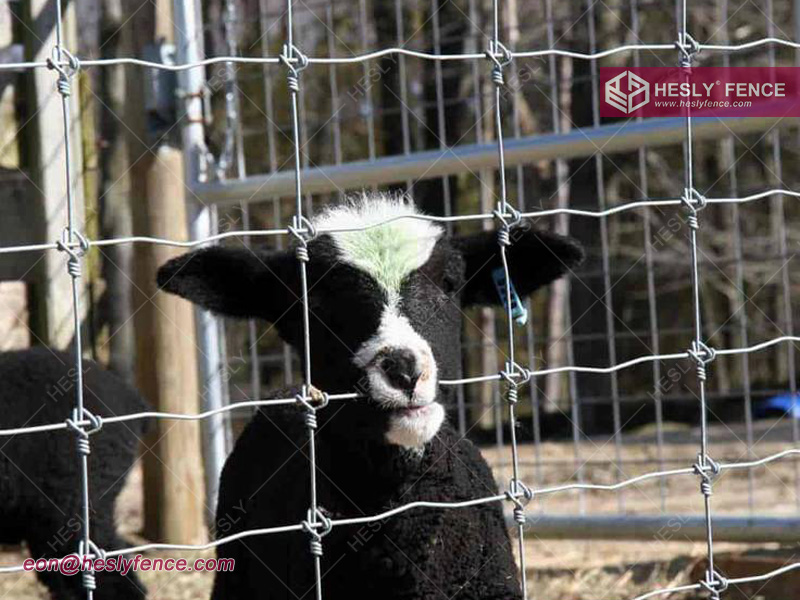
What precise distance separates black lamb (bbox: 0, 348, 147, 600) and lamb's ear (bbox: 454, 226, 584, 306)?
1.83 metres

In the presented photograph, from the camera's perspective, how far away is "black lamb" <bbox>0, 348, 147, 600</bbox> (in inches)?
181

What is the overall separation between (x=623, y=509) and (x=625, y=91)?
8.33 ft

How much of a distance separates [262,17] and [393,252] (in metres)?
2.76

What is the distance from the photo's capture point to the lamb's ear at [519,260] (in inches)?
140

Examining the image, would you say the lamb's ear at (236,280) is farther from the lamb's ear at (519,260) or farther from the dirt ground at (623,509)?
the dirt ground at (623,509)

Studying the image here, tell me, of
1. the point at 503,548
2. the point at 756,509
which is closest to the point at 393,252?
the point at 503,548

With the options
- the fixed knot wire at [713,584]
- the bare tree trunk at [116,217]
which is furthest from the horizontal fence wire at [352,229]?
the bare tree trunk at [116,217]

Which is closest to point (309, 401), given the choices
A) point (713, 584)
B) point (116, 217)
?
point (713, 584)

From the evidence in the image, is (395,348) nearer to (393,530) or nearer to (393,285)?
(393,285)

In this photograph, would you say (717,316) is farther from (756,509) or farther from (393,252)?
(393,252)

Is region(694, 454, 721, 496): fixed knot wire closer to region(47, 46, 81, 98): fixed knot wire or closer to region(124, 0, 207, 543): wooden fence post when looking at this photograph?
region(47, 46, 81, 98): fixed knot wire

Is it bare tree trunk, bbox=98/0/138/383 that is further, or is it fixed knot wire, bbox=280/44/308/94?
bare tree trunk, bbox=98/0/138/383

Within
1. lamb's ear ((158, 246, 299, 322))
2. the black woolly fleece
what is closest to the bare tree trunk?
lamb's ear ((158, 246, 299, 322))

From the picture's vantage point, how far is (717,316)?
1814cm
